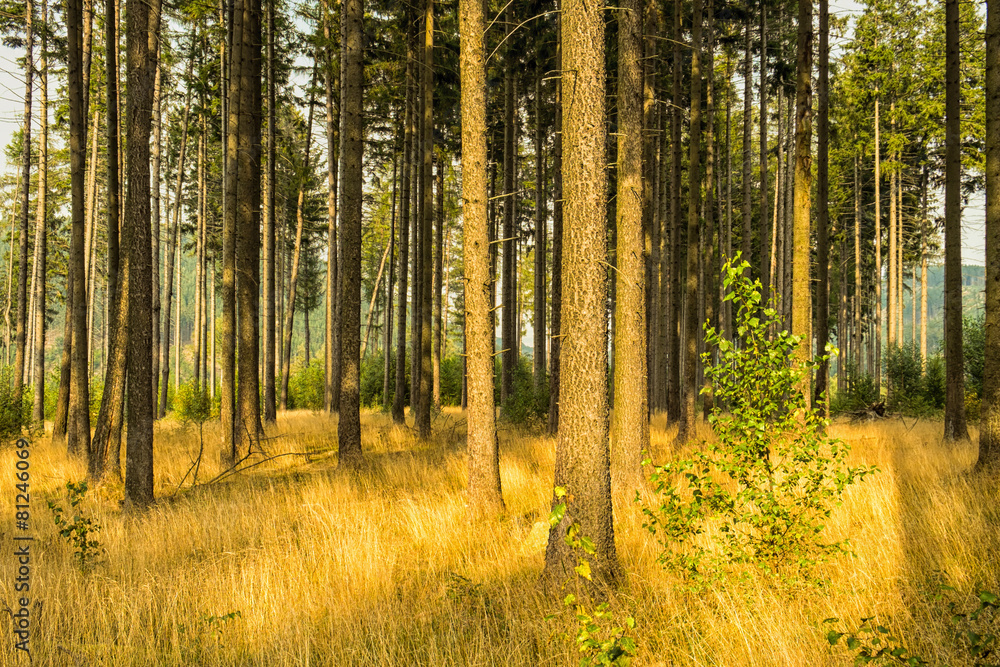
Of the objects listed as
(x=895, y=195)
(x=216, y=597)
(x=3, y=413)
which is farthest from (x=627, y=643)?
(x=895, y=195)

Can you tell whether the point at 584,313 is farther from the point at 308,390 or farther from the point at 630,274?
the point at 308,390

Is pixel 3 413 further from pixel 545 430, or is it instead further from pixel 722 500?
pixel 722 500

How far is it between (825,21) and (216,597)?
1496 cm

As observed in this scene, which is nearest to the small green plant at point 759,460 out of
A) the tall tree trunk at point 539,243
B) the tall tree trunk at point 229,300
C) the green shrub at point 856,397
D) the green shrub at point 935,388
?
the tall tree trunk at point 229,300

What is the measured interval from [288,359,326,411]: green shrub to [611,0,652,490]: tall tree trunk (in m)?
20.3

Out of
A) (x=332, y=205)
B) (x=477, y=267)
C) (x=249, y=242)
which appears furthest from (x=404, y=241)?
(x=477, y=267)

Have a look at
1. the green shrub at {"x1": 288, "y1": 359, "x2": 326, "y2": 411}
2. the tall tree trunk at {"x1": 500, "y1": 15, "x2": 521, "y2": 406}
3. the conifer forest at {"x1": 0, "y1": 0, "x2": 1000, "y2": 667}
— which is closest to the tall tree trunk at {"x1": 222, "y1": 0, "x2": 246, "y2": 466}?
the conifer forest at {"x1": 0, "y1": 0, "x2": 1000, "y2": 667}

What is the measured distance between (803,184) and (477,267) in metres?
6.20

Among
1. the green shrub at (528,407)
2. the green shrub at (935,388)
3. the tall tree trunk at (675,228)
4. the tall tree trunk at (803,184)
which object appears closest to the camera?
the tall tree trunk at (803,184)

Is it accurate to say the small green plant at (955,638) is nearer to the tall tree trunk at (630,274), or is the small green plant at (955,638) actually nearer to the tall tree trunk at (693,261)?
the tall tree trunk at (630,274)

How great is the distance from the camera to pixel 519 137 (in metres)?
22.1

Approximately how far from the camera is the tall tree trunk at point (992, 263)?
632cm

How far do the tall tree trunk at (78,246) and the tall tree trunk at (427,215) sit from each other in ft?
20.1

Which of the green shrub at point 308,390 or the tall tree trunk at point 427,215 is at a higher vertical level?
the tall tree trunk at point 427,215
